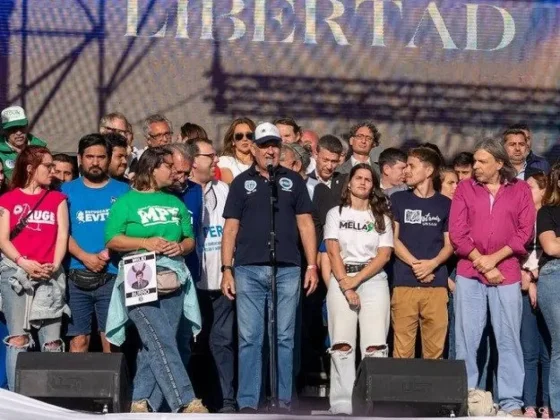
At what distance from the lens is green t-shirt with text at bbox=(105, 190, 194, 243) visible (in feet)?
29.1

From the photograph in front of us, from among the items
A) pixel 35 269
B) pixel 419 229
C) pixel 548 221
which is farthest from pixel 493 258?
pixel 35 269

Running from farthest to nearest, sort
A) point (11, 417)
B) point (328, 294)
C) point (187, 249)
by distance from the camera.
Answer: point (328, 294) < point (187, 249) < point (11, 417)

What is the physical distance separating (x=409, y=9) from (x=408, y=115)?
3.29 ft

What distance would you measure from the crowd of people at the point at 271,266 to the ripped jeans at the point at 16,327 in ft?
0.04

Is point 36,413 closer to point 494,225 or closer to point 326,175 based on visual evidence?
point 494,225

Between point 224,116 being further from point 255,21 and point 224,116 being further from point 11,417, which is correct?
point 11,417

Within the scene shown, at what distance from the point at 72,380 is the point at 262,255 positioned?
195 cm

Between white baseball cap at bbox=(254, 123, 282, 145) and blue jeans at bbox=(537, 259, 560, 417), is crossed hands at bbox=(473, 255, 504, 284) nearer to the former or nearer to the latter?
blue jeans at bbox=(537, 259, 560, 417)

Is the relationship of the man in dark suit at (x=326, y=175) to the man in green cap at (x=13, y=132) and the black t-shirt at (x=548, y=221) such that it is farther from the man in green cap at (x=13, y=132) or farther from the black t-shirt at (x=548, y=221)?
the man in green cap at (x=13, y=132)

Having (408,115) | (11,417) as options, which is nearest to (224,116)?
(408,115)

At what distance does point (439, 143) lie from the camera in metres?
12.7

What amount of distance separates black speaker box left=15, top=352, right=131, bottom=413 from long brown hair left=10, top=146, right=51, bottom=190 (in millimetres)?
1750

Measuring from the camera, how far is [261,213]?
9.35 meters

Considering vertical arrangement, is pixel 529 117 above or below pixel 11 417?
above
